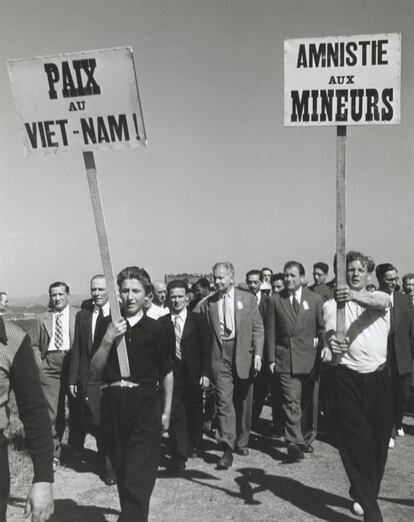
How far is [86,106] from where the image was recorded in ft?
15.4

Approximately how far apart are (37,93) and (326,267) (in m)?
6.99

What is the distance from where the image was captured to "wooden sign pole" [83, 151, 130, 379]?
15.2 ft

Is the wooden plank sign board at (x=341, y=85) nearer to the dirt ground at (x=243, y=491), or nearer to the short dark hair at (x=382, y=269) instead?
the dirt ground at (x=243, y=491)

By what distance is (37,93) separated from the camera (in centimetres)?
471

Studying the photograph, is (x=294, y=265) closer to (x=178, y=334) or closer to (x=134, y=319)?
(x=178, y=334)

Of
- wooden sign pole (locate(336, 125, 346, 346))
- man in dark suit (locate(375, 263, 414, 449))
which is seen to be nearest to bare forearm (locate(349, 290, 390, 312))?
wooden sign pole (locate(336, 125, 346, 346))

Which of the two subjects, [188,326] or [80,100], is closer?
[80,100]

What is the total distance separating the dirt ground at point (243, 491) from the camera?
5.73 m

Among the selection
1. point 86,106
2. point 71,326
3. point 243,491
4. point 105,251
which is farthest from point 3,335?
point 71,326

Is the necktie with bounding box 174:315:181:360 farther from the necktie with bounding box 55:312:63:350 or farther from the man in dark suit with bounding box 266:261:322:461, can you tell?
the necktie with bounding box 55:312:63:350

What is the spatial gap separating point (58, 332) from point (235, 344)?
2.15 meters

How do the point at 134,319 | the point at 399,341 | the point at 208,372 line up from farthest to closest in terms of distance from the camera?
the point at 399,341, the point at 208,372, the point at 134,319

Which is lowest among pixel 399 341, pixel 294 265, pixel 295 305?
pixel 399 341

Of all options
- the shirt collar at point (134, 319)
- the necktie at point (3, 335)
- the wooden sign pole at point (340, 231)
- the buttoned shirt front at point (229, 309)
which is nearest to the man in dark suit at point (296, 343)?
the buttoned shirt front at point (229, 309)
